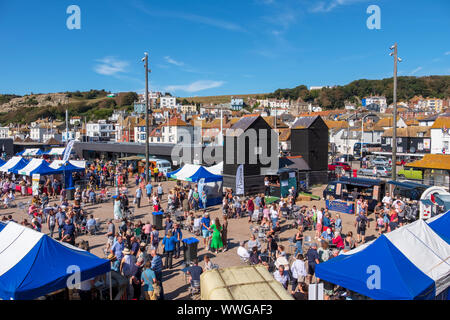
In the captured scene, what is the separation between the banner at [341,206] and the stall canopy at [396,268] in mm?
9171

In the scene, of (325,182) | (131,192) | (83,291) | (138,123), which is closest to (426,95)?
(138,123)

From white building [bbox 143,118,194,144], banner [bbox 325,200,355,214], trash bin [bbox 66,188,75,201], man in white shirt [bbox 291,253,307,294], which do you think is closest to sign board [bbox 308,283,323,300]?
man in white shirt [bbox 291,253,307,294]

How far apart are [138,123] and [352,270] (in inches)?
2591

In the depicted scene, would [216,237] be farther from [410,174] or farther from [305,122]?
[410,174]

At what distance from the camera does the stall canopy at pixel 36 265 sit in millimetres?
5672

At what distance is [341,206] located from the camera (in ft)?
55.1

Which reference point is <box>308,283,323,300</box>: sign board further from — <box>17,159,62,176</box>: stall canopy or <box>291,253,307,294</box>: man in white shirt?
<box>17,159,62,176</box>: stall canopy

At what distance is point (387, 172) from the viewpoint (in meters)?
30.1

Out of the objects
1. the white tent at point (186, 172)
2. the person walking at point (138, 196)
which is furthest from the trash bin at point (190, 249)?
the person walking at point (138, 196)

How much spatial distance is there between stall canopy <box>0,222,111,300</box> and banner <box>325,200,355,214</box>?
1311 cm

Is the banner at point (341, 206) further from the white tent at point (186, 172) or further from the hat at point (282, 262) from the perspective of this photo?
the hat at point (282, 262)

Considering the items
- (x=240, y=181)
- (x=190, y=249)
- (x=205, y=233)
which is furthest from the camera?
(x=240, y=181)

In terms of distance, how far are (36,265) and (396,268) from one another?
6.83 metres

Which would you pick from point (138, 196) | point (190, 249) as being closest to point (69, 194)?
point (138, 196)
